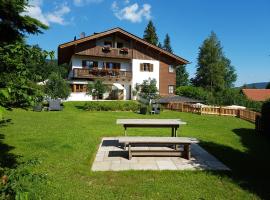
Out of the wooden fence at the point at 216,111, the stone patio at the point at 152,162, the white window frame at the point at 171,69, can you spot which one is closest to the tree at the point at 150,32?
the white window frame at the point at 171,69

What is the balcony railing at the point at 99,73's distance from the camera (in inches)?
1432

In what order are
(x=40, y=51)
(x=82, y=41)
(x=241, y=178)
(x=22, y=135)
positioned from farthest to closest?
(x=82, y=41) → (x=22, y=135) → (x=241, y=178) → (x=40, y=51)

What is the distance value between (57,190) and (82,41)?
31065 mm

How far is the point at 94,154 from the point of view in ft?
32.2

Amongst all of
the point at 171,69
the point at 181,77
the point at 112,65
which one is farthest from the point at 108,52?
the point at 181,77

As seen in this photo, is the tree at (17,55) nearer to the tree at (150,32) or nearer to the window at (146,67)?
the window at (146,67)

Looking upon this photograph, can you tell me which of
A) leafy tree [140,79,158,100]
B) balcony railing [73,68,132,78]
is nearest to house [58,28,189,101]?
balcony railing [73,68,132,78]

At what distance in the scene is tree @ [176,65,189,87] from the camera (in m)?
80.8

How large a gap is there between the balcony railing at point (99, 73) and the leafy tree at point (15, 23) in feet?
98.4

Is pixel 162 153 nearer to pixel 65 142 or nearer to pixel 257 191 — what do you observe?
pixel 257 191

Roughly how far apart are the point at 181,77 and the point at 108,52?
46.5m

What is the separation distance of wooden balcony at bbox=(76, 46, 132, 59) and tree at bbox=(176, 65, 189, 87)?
43482 millimetres

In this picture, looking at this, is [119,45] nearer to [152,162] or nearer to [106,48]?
[106,48]

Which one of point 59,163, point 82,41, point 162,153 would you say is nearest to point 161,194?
point 162,153
